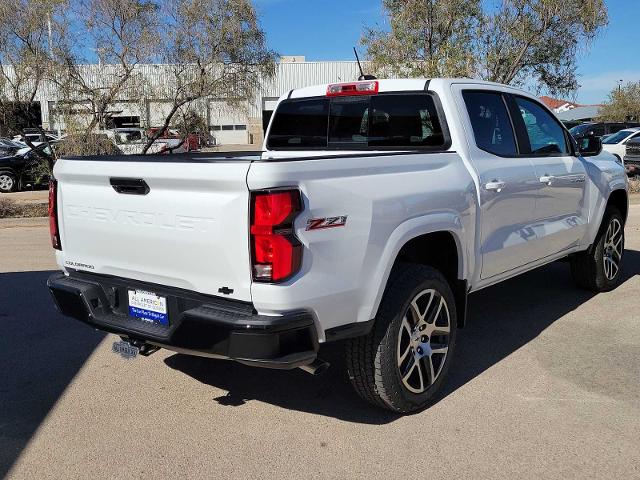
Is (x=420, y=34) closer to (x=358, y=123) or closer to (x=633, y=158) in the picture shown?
(x=633, y=158)

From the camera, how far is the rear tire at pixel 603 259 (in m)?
6.00

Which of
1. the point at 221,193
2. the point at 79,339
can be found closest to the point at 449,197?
the point at 221,193

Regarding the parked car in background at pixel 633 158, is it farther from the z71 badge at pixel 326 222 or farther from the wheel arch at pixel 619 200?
the z71 badge at pixel 326 222

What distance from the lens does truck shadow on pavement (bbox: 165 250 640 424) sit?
12.6ft

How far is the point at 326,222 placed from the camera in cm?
290

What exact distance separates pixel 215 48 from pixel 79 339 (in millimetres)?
10188

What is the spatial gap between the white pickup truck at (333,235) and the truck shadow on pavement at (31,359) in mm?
705

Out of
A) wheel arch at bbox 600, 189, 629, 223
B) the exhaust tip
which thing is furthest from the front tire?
wheel arch at bbox 600, 189, 629, 223

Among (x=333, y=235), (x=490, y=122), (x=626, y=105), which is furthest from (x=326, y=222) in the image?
(x=626, y=105)

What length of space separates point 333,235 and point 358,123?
77.2 inches

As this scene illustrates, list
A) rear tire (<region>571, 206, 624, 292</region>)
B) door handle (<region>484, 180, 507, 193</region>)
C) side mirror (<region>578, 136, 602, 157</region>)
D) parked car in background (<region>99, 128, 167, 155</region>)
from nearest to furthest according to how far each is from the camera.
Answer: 1. door handle (<region>484, 180, 507, 193</region>)
2. side mirror (<region>578, 136, 602, 157</region>)
3. rear tire (<region>571, 206, 624, 292</region>)
4. parked car in background (<region>99, 128, 167, 155</region>)

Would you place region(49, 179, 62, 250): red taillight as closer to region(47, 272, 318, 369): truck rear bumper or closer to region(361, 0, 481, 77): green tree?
region(47, 272, 318, 369): truck rear bumper

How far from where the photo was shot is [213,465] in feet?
10.2

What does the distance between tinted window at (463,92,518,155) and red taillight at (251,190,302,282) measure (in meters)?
1.95
